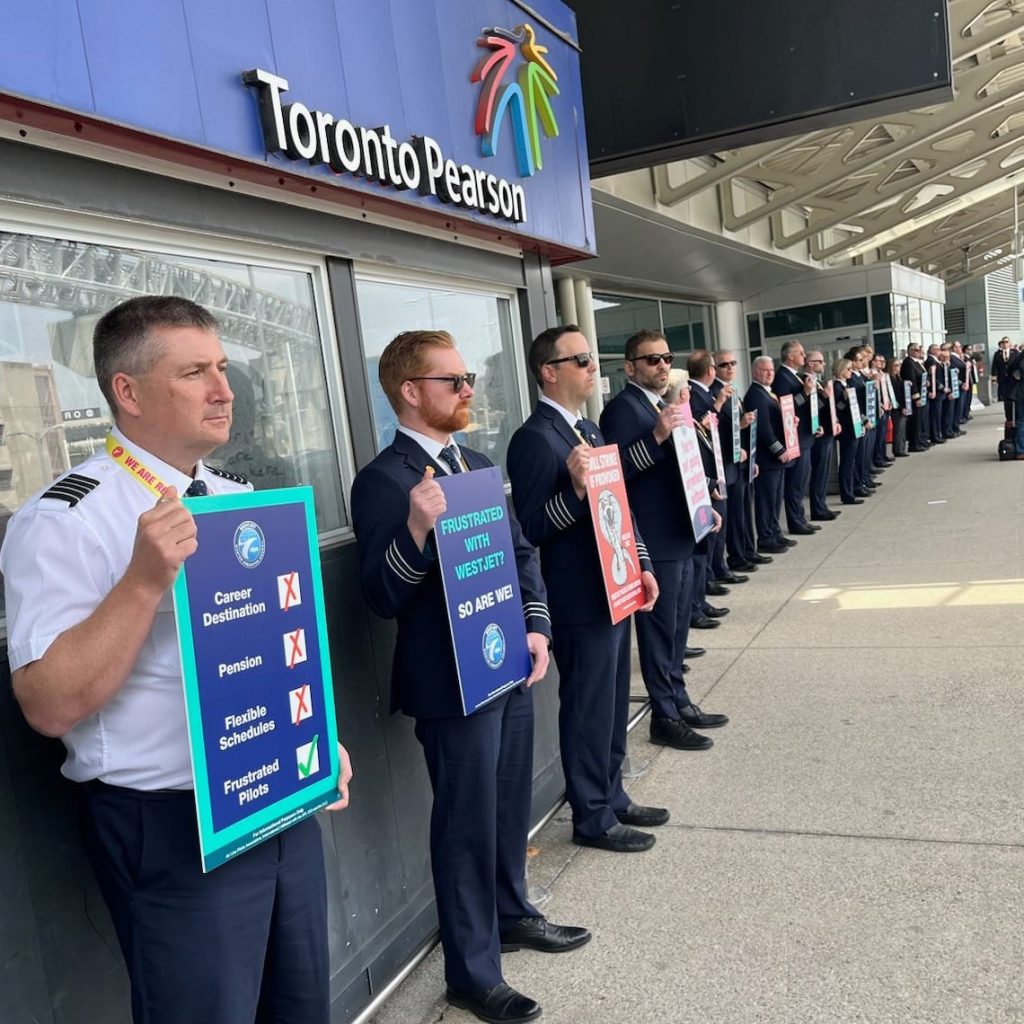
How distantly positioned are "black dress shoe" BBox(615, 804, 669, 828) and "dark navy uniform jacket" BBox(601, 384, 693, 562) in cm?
122

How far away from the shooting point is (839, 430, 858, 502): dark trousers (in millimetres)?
12289

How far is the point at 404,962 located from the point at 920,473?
1351 cm

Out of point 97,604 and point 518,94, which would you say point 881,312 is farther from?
point 97,604

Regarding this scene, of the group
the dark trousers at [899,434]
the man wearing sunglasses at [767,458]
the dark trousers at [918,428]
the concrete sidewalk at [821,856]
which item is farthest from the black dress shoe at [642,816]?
the dark trousers at [918,428]

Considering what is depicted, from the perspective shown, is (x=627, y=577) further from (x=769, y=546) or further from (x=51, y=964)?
(x=769, y=546)

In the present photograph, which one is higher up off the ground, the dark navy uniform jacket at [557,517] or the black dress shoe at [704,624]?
the dark navy uniform jacket at [557,517]

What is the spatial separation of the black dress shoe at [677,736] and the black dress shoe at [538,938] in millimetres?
1725

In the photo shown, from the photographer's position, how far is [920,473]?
47.6 feet

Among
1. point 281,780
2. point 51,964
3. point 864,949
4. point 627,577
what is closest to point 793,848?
point 864,949

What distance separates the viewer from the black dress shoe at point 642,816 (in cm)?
391

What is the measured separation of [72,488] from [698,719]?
396cm

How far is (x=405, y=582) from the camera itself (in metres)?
2.52

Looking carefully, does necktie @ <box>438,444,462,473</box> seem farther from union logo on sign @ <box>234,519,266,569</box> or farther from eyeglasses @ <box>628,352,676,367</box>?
eyeglasses @ <box>628,352,676,367</box>

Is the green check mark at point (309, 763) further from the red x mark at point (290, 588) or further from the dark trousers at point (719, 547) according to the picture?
the dark trousers at point (719, 547)
